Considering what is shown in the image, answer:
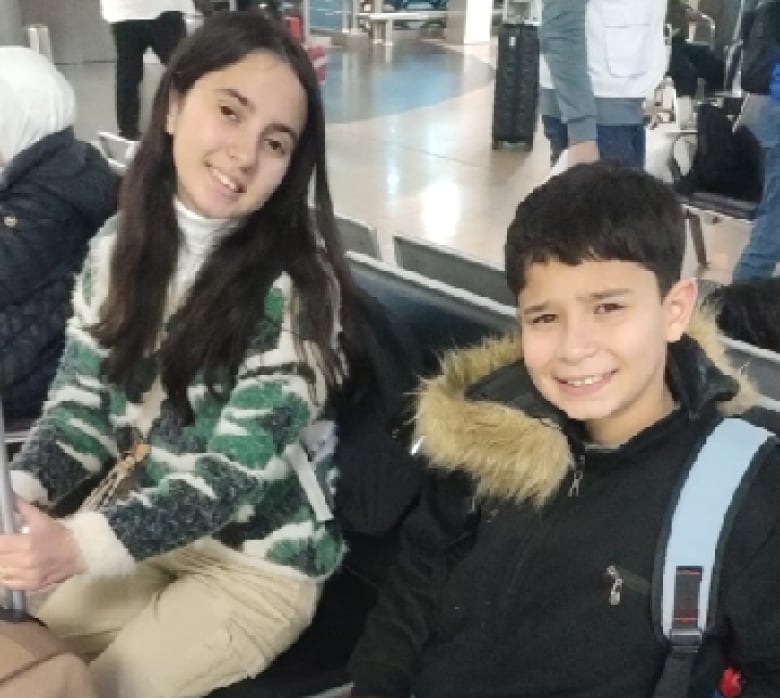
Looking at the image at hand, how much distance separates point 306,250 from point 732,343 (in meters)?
0.67

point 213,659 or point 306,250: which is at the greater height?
point 306,250

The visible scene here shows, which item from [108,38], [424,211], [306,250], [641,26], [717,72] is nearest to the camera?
[306,250]

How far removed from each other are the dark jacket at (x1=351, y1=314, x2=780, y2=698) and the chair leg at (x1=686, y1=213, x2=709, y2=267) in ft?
10.8

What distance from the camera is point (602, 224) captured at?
4.32ft

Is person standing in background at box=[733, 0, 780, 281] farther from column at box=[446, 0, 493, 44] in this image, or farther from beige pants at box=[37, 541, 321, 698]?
column at box=[446, 0, 493, 44]

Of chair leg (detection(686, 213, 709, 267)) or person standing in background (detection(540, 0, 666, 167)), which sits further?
chair leg (detection(686, 213, 709, 267))

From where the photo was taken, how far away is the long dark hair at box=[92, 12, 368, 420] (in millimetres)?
1566

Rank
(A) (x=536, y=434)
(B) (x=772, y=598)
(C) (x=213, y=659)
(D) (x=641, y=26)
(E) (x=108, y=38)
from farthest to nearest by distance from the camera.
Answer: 1. (E) (x=108, y=38)
2. (D) (x=641, y=26)
3. (C) (x=213, y=659)
4. (A) (x=536, y=434)
5. (B) (x=772, y=598)

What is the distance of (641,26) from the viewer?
346 centimetres

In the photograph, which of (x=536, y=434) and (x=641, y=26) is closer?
(x=536, y=434)

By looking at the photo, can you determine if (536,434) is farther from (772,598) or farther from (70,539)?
(70,539)

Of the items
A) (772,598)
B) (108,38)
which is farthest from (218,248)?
(108,38)

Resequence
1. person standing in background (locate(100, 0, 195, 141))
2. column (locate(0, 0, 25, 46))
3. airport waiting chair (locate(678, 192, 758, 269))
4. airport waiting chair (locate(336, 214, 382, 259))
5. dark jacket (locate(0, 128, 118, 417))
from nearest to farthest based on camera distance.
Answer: dark jacket (locate(0, 128, 118, 417))
airport waiting chair (locate(336, 214, 382, 259))
airport waiting chair (locate(678, 192, 758, 269))
person standing in background (locate(100, 0, 195, 141))
column (locate(0, 0, 25, 46))

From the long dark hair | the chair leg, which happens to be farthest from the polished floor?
the long dark hair
